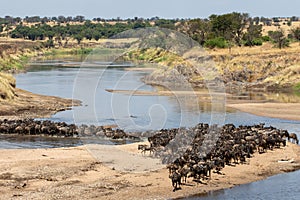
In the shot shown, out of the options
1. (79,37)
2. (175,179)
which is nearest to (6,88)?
(175,179)

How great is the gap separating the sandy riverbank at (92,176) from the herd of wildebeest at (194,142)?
1.61 feet

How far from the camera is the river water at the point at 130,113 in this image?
23094mm

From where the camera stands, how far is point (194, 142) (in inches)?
1143

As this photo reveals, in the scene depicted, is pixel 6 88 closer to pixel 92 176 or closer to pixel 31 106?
pixel 31 106

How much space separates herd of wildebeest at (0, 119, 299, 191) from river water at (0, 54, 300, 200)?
147 cm

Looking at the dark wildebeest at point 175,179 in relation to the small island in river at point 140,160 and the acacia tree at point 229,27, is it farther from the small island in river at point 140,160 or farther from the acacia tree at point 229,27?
the acacia tree at point 229,27

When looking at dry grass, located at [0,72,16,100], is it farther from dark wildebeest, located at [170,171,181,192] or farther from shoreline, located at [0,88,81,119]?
dark wildebeest, located at [170,171,181,192]

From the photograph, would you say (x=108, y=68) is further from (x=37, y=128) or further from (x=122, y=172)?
(x=122, y=172)

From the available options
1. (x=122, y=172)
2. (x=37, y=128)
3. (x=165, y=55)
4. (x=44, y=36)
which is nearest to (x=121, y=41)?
(x=165, y=55)

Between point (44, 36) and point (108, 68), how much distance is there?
7162 cm

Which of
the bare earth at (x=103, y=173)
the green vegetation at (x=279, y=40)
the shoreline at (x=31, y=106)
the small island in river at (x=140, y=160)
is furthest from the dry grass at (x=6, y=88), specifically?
the green vegetation at (x=279, y=40)

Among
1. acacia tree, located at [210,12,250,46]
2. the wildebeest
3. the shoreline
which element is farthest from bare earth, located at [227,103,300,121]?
acacia tree, located at [210,12,250,46]

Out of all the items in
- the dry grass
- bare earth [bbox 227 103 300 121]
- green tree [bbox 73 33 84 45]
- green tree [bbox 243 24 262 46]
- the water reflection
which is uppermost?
green tree [bbox 73 33 84 45]

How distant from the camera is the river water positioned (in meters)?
23.1
